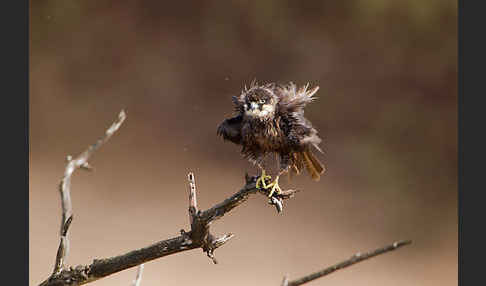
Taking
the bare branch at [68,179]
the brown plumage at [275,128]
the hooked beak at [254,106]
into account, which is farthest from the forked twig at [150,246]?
the hooked beak at [254,106]

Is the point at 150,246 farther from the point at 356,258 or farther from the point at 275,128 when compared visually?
the point at 356,258

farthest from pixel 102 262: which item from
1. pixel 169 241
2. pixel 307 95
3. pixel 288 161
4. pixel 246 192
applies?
pixel 307 95

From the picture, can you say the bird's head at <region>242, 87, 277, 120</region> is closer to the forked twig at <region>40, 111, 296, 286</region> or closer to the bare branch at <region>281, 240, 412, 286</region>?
the forked twig at <region>40, 111, 296, 286</region>

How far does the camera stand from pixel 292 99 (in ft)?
5.15

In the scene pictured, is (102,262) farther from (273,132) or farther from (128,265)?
(273,132)

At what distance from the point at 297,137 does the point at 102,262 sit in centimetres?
66

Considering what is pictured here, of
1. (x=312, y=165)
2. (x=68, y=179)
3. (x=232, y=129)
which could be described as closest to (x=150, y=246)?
(x=68, y=179)

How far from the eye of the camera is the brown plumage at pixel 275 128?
151 cm

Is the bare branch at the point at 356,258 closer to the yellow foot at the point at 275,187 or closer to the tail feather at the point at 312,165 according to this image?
the yellow foot at the point at 275,187

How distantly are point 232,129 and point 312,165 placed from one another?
0.26m

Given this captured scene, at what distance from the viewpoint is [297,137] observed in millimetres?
1495

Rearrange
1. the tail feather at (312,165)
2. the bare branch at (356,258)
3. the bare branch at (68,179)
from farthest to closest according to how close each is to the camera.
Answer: the tail feather at (312,165)
the bare branch at (68,179)
the bare branch at (356,258)

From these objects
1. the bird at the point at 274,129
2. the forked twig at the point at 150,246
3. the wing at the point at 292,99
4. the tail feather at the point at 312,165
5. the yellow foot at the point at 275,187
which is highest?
the wing at the point at 292,99

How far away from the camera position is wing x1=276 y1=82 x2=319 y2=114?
5.08 feet
